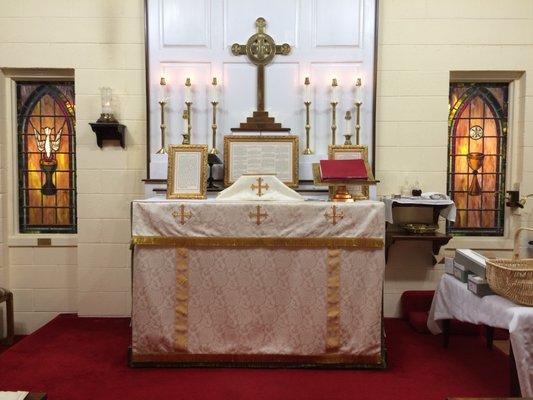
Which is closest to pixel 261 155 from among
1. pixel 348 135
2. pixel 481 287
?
pixel 348 135

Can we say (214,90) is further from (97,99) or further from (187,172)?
(97,99)

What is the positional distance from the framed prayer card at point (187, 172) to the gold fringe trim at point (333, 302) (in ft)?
3.78

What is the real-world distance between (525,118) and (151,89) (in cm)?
345

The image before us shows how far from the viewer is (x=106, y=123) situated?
14.1 feet

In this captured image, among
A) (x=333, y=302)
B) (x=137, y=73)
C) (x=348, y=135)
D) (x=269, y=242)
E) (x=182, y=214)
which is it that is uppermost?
(x=137, y=73)

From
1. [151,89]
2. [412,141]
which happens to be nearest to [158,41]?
[151,89]

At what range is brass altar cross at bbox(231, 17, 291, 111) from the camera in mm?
4340

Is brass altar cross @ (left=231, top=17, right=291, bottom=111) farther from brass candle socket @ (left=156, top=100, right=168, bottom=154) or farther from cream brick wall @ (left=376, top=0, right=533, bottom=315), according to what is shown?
cream brick wall @ (left=376, top=0, right=533, bottom=315)

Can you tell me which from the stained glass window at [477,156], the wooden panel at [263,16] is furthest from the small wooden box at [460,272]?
the wooden panel at [263,16]

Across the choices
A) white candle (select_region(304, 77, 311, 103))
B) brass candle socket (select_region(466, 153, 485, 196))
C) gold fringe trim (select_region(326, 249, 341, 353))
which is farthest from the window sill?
brass candle socket (select_region(466, 153, 485, 196))

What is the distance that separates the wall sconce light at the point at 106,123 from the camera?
4.32 metres

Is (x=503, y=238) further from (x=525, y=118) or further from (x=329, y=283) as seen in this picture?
(x=329, y=283)

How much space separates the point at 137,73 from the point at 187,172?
1230 mm

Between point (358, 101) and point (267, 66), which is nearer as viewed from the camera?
point (358, 101)
